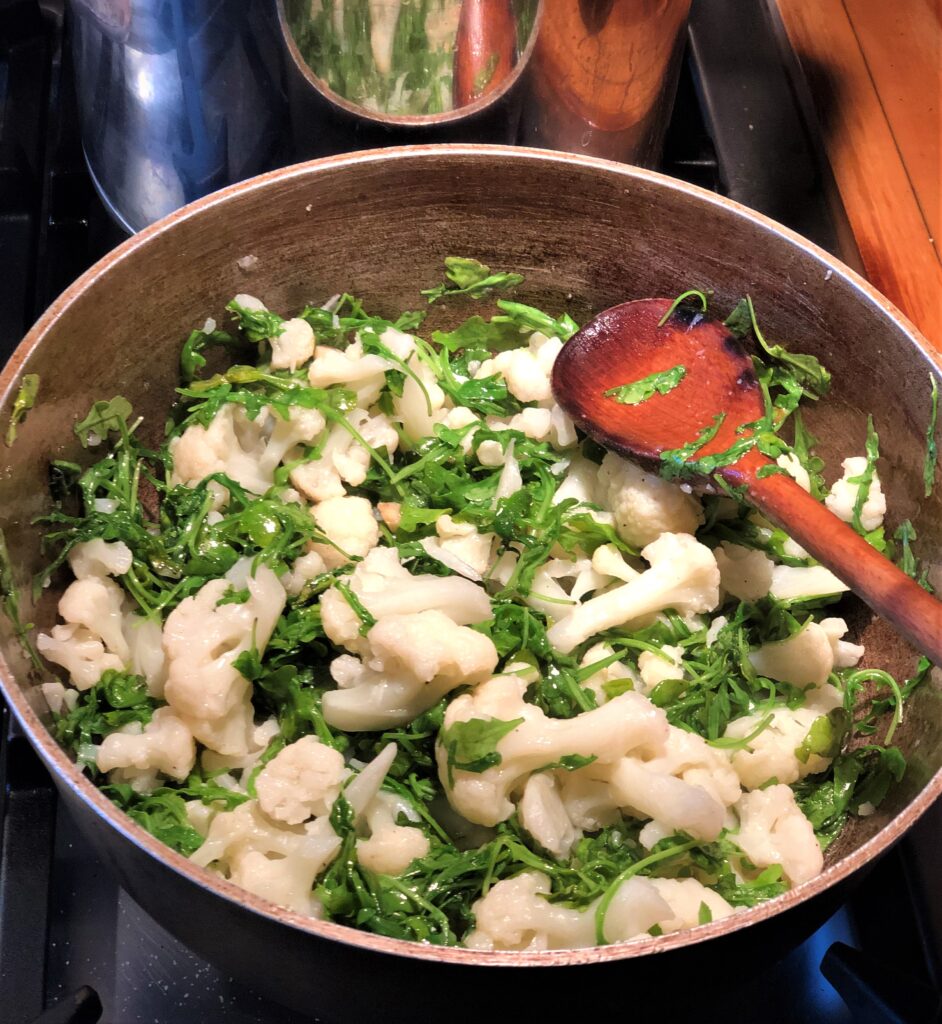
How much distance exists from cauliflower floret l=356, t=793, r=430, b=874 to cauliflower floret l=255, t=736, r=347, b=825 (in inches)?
2.0

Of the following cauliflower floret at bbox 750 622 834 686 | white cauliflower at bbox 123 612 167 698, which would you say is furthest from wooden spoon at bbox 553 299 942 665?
white cauliflower at bbox 123 612 167 698

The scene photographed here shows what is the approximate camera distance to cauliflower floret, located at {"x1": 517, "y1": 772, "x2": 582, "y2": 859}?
93 cm

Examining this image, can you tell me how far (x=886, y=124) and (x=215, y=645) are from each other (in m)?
1.45

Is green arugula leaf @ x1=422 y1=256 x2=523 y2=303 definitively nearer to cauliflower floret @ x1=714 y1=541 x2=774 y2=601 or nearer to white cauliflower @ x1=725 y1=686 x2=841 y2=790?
cauliflower floret @ x1=714 y1=541 x2=774 y2=601

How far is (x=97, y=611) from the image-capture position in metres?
1.04

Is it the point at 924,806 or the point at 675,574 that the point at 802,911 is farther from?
the point at 675,574

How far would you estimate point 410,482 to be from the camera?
1258 mm

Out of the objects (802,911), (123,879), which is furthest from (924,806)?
(123,879)

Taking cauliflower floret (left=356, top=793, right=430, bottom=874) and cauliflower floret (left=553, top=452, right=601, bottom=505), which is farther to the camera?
cauliflower floret (left=553, top=452, right=601, bottom=505)

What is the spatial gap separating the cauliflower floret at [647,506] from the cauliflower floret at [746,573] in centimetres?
A: 6

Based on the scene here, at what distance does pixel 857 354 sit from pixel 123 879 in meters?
0.95

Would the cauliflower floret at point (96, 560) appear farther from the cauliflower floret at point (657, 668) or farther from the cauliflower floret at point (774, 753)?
the cauliflower floret at point (774, 753)

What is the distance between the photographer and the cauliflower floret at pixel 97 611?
3.37ft

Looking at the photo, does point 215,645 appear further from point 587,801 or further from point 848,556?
→ point 848,556
